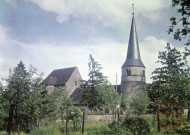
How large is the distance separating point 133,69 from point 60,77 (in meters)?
19.1

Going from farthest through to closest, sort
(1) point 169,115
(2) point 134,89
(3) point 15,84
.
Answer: (2) point 134,89 < (1) point 169,115 < (3) point 15,84

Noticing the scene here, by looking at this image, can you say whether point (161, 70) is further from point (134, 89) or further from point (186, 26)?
point (186, 26)

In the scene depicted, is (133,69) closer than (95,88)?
No

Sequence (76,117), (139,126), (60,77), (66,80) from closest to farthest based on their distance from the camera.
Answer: (139,126) < (76,117) < (66,80) < (60,77)

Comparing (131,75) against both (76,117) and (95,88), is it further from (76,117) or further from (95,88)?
(76,117)

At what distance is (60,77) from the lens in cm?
5100

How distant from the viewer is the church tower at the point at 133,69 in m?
46.6

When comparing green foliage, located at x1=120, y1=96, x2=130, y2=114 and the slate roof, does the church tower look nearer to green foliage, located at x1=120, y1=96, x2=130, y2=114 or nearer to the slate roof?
green foliage, located at x1=120, y1=96, x2=130, y2=114

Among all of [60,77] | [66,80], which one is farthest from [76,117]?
[60,77]

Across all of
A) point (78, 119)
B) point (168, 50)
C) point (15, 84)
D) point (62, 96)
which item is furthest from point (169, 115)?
point (168, 50)

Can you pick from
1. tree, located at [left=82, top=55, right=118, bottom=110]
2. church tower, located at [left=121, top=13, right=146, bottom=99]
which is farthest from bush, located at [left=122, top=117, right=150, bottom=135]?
church tower, located at [left=121, top=13, right=146, bottom=99]

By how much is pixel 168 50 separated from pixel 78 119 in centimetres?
2873

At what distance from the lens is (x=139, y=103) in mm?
33156

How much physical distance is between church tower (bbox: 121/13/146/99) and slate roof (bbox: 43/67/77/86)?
45.9 ft
